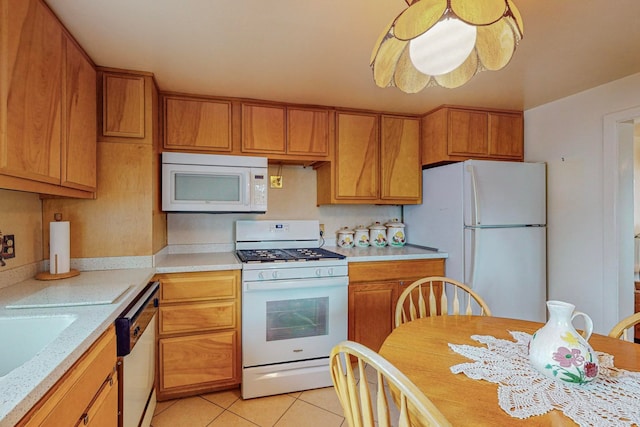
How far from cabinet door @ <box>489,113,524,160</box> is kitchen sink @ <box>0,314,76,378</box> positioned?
3.02 m

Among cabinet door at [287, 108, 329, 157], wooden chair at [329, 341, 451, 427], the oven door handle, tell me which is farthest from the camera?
cabinet door at [287, 108, 329, 157]

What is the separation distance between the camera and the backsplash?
2.65 metres

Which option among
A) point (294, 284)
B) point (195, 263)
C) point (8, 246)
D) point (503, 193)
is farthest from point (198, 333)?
point (503, 193)

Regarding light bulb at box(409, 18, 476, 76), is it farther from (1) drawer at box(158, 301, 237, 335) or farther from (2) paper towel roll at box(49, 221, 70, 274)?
(2) paper towel roll at box(49, 221, 70, 274)

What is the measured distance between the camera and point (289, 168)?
9.57ft

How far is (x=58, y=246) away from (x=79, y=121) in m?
0.68

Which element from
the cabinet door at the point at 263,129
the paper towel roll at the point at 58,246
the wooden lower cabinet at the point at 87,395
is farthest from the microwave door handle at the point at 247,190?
the wooden lower cabinet at the point at 87,395

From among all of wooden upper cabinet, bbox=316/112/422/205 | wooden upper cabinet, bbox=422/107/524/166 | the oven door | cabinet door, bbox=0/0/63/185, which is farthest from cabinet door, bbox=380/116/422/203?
cabinet door, bbox=0/0/63/185

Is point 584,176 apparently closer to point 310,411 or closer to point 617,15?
point 617,15

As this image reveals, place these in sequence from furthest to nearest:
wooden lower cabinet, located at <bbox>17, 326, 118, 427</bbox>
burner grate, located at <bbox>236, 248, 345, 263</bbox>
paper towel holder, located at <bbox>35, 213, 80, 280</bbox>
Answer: burner grate, located at <bbox>236, 248, 345, 263</bbox> < paper towel holder, located at <bbox>35, 213, 80, 280</bbox> < wooden lower cabinet, located at <bbox>17, 326, 118, 427</bbox>

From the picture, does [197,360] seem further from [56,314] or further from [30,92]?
[30,92]

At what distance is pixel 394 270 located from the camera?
8.23ft

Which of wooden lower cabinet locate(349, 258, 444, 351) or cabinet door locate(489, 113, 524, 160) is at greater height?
cabinet door locate(489, 113, 524, 160)

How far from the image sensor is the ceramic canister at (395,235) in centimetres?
308
